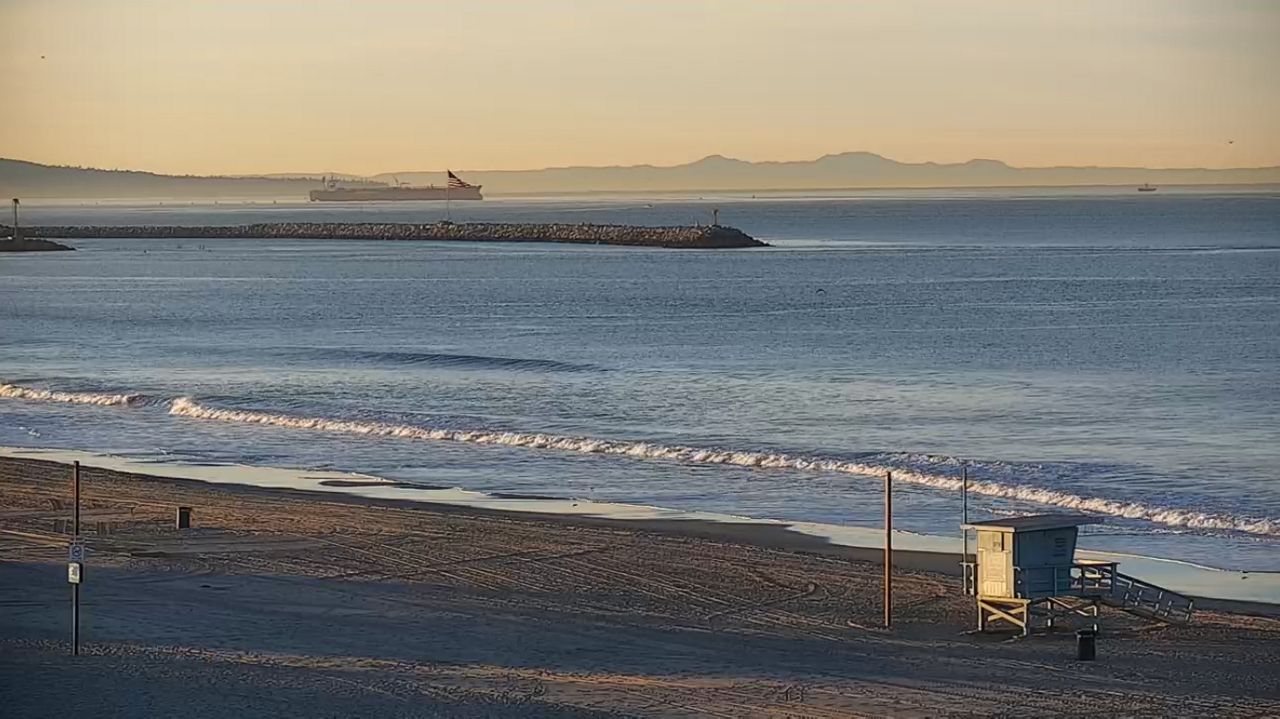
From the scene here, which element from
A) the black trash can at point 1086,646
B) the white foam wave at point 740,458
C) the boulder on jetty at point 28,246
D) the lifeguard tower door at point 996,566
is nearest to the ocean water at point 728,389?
the white foam wave at point 740,458

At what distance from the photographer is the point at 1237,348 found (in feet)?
204

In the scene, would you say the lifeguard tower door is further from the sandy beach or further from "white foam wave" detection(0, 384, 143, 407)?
"white foam wave" detection(0, 384, 143, 407)

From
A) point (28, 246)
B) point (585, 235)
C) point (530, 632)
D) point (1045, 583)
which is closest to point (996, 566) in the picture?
point (1045, 583)

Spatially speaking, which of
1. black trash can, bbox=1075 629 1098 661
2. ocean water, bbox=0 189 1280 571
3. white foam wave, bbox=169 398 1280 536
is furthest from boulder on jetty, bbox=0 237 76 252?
black trash can, bbox=1075 629 1098 661

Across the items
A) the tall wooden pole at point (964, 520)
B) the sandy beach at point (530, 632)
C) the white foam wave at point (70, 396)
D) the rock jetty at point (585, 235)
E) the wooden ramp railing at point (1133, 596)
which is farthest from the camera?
the rock jetty at point (585, 235)

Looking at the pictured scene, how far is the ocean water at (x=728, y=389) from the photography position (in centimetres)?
3194

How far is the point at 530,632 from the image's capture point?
19.8 metres

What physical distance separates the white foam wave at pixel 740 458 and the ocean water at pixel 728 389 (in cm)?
8

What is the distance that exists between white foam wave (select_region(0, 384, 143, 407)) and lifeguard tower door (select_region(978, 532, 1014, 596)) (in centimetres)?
3163

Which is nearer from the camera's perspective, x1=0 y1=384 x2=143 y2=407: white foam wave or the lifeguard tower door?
the lifeguard tower door

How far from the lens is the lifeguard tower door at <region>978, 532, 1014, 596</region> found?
2070cm

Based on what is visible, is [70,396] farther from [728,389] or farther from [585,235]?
[585,235]

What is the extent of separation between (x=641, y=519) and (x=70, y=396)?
2577cm

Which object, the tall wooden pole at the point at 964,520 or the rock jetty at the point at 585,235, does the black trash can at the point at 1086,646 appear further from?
the rock jetty at the point at 585,235
